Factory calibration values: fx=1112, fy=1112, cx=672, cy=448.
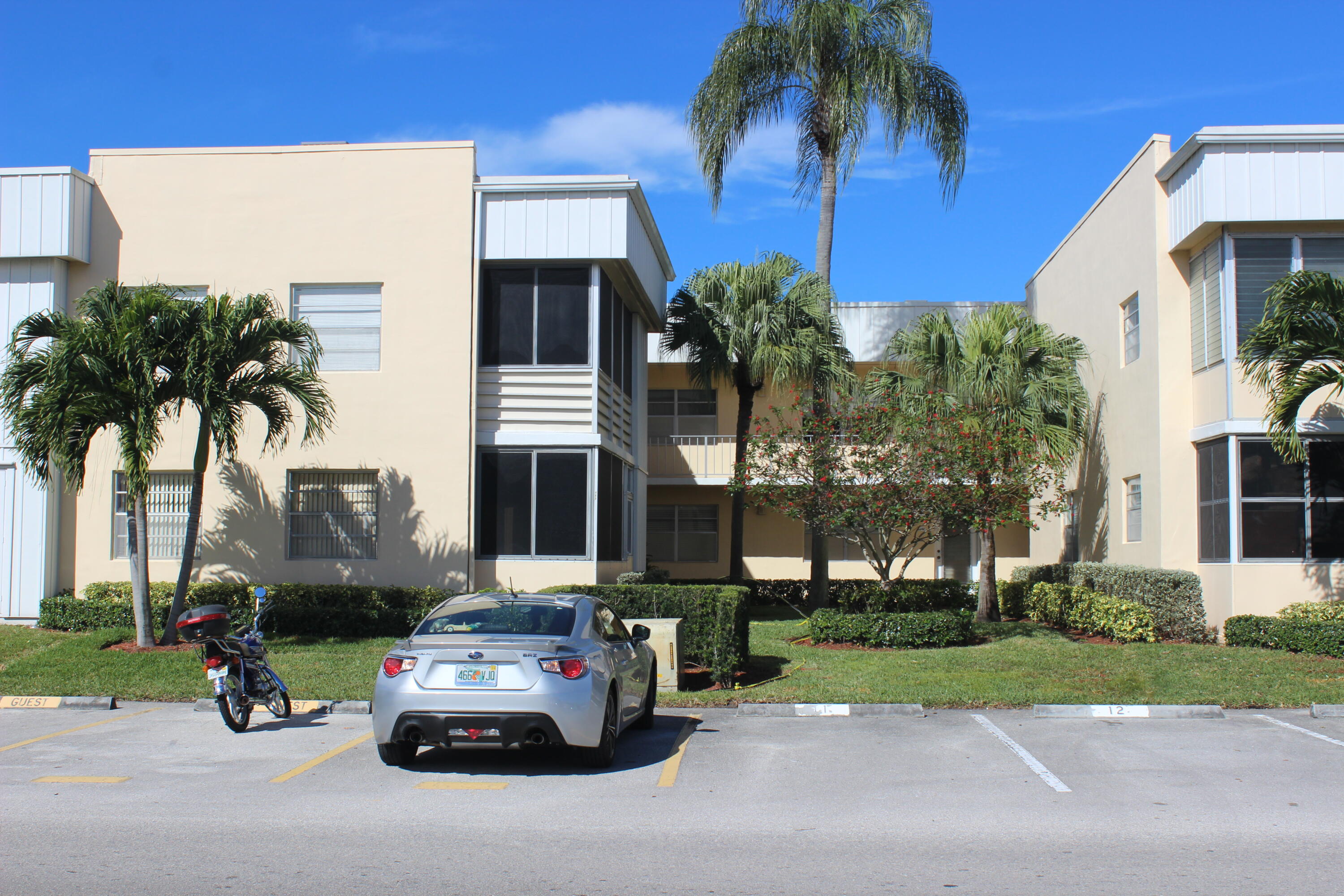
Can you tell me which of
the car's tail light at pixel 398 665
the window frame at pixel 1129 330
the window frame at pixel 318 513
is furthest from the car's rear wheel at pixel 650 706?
the window frame at pixel 1129 330

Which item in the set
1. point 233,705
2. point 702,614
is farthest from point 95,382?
point 702,614

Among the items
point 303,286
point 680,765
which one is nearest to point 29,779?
point 680,765

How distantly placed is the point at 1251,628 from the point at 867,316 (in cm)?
1511

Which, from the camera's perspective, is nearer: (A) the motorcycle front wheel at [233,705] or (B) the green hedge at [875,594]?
(A) the motorcycle front wheel at [233,705]

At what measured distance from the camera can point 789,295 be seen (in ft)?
73.3

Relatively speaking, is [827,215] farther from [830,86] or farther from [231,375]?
[231,375]

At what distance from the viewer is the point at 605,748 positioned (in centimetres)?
828

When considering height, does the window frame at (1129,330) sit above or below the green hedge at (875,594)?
above

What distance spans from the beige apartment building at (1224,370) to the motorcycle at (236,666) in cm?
1319

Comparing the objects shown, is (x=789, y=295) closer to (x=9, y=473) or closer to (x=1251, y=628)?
(x=1251, y=628)

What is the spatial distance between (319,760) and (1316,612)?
43.7ft

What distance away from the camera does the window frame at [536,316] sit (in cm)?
1755

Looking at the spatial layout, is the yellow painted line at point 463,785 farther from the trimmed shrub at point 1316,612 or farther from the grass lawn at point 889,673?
the trimmed shrub at point 1316,612

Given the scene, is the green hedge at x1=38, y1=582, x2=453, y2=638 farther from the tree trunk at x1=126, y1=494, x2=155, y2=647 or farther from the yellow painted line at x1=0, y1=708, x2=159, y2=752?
the yellow painted line at x1=0, y1=708, x2=159, y2=752
